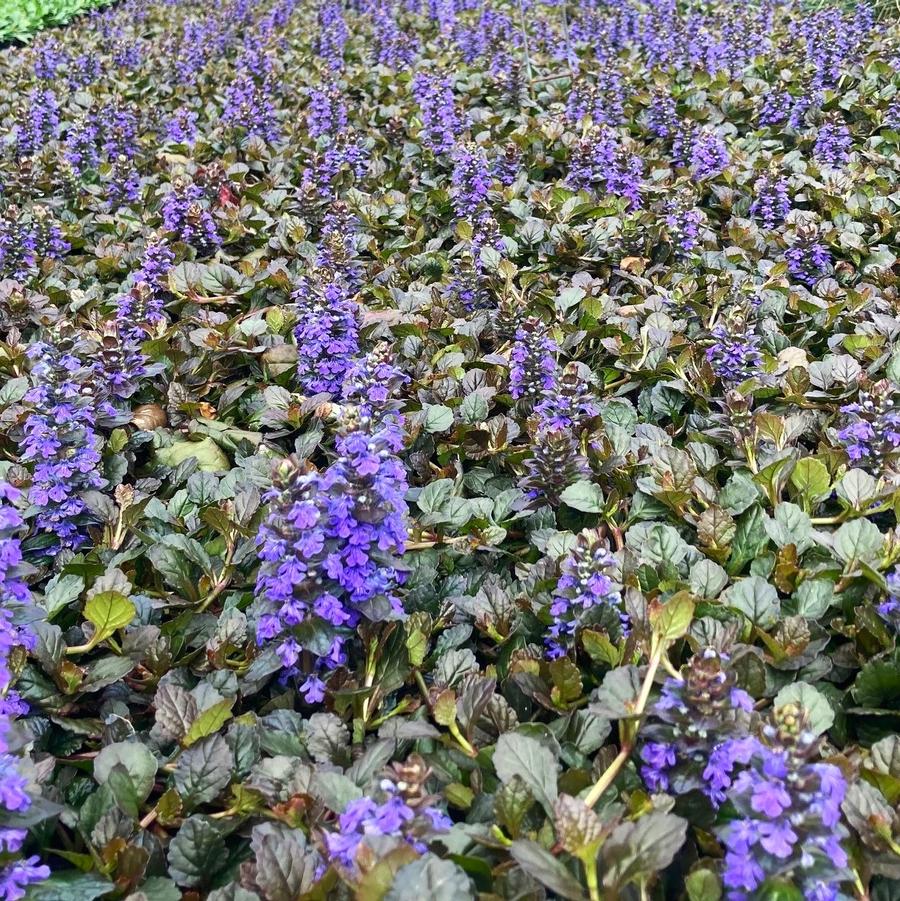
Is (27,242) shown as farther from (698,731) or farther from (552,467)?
(698,731)

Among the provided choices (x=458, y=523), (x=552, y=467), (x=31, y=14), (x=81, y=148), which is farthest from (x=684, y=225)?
(x=31, y=14)

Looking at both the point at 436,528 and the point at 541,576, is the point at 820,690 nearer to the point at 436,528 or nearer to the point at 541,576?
the point at 541,576

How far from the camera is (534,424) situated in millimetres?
2938

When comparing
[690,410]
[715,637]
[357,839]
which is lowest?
[690,410]

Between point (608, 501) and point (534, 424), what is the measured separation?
0.39 meters

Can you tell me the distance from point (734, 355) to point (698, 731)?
192 centimetres

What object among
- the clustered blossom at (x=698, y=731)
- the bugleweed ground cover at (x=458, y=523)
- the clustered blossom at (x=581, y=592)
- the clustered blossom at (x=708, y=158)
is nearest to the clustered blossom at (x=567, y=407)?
the bugleweed ground cover at (x=458, y=523)

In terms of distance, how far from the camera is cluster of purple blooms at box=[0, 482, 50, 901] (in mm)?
1626

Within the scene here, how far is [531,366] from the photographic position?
3.20 m

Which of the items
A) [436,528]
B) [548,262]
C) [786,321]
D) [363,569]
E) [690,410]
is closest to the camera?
[363,569]

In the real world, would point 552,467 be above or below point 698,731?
below

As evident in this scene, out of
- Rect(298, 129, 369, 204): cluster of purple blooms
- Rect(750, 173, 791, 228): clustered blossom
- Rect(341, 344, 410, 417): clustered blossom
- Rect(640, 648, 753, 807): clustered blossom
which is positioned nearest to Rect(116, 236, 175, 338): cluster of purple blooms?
Rect(298, 129, 369, 204): cluster of purple blooms

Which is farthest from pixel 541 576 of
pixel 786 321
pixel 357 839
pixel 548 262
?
pixel 548 262

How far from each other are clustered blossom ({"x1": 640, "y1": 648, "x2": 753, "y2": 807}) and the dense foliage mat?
1191 cm
